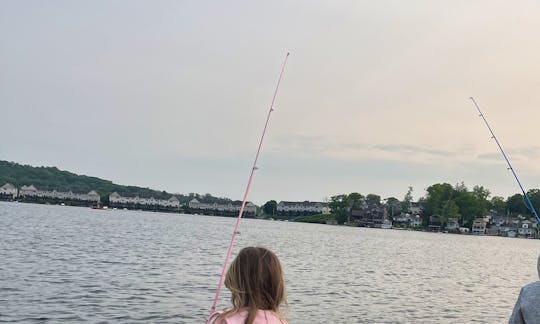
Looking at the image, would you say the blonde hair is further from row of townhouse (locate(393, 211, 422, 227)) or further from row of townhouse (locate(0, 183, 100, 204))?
row of townhouse (locate(0, 183, 100, 204))

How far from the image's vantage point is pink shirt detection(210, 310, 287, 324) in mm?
3068

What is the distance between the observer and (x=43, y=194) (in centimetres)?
18700

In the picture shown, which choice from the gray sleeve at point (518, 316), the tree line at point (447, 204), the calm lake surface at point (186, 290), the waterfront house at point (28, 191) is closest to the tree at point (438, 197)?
the tree line at point (447, 204)

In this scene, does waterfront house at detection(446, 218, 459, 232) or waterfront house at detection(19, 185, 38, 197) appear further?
waterfront house at detection(19, 185, 38, 197)

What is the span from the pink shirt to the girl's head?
0.09ft

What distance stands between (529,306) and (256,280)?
57.6 inches

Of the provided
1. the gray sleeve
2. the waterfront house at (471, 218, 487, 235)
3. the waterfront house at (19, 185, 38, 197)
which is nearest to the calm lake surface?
the gray sleeve

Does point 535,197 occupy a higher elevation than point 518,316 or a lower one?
higher

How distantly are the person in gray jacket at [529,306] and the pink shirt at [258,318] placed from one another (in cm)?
130

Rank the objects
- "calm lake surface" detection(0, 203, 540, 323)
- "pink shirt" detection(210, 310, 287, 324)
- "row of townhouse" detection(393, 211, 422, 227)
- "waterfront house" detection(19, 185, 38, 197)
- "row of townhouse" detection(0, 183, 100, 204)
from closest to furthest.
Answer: "pink shirt" detection(210, 310, 287, 324) → "calm lake surface" detection(0, 203, 540, 323) → "row of townhouse" detection(393, 211, 422, 227) → "row of townhouse" detection(0, 183, 100, 204) → "waterfront house" detection(19, 185, 38, 197)

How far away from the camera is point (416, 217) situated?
177 meters

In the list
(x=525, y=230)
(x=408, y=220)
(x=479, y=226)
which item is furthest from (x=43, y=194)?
(x=525, y=230)

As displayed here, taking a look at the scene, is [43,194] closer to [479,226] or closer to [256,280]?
[479,226]

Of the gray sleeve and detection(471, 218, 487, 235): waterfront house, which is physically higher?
detection(471, 218, 487, 235): waterfront house
